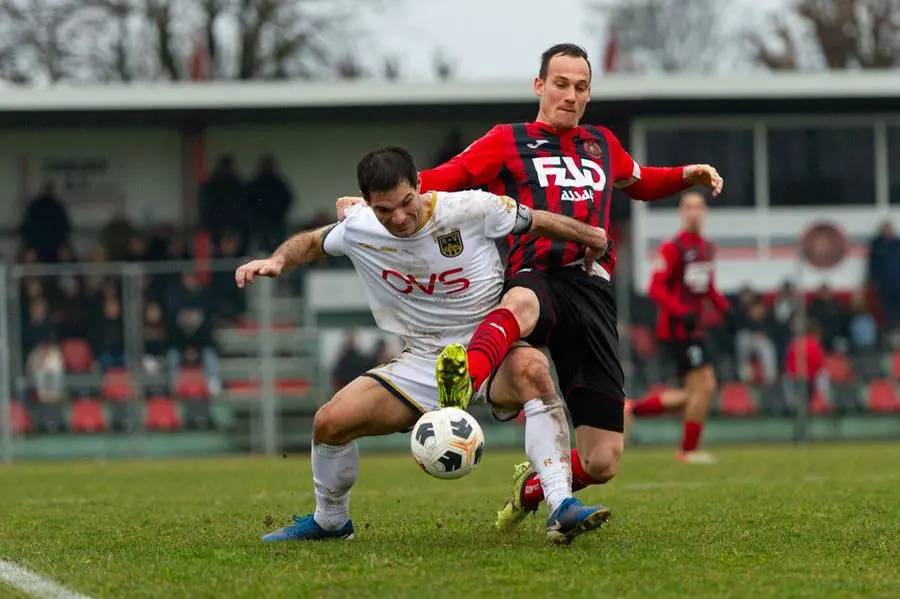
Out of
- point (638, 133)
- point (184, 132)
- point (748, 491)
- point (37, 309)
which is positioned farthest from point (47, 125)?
point (748, 491)

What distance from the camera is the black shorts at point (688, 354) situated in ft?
45.9

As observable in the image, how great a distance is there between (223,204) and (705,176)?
49.4 ft

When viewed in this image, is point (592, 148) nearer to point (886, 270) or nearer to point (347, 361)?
point (347, 361)

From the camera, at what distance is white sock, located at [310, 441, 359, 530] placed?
6.72 m

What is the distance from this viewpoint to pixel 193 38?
35.1 metres

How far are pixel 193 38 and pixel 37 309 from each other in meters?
18.2

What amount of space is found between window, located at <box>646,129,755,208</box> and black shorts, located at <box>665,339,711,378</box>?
8.58 metres

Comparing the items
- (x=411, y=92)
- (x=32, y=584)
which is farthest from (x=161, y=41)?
(x=32, y=584)

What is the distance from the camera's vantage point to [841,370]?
1895cm

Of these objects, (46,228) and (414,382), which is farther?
(46,228)

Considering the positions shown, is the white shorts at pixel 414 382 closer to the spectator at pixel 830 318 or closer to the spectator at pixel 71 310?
the spectator at pixel 71 310

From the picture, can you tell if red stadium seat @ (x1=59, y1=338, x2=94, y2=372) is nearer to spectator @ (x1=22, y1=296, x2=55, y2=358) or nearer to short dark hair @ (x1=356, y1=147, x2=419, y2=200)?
spectator @ (x1=22, y1=296, x2=55, y2=358)

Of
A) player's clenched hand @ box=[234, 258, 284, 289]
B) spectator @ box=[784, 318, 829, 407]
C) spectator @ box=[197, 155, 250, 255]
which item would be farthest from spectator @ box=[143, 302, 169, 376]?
player's clenched hand @ box=[234, 258, 284, 289]

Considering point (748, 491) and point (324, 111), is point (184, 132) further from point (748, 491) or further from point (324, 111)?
point (748, 491)
